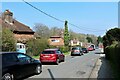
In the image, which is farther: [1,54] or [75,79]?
[75,79]

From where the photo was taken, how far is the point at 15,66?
12547mm

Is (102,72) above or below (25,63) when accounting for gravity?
below

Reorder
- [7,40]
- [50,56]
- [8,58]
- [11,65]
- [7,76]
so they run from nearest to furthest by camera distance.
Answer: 1. [7,76]
2. [11,65]
3. [8,58]
4. [50,56]
5. [7,40]

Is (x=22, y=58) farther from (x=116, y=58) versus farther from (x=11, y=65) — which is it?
(x=116, y=58)

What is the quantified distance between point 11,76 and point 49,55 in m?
12.1

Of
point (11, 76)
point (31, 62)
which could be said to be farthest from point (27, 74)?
point (11, 76)

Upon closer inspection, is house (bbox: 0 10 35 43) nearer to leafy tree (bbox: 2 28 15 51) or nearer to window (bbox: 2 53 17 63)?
leafy tree (bbox: 2 28 15 51)

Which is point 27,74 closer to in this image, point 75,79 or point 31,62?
point 31,62

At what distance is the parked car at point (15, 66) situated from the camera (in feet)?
38.8

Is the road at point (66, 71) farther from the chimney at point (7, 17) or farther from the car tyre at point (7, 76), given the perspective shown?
the chimney at point (7, 17)

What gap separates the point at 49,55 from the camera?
24109 millimetres

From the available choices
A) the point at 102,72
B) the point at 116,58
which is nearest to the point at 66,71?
the point at 102,72

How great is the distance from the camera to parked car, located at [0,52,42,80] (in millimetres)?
11824

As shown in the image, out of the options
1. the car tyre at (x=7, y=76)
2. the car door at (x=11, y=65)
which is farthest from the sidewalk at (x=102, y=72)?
the car tyre at (x=7, y=76)
